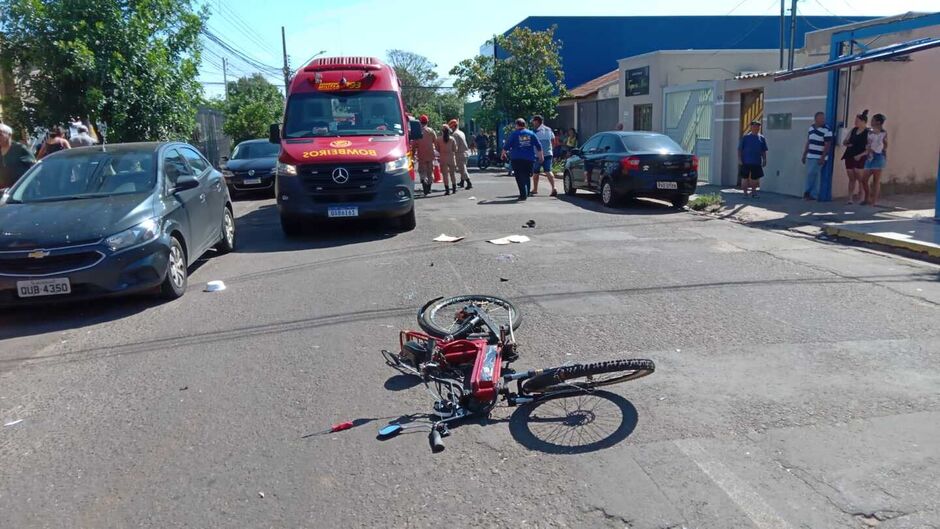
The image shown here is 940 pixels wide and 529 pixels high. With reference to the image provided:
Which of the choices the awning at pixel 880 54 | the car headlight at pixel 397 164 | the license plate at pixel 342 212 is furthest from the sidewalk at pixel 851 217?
the license plate at pixel 342 212

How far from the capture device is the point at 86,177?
26.5 feet

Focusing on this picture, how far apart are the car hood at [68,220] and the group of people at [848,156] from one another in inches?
463

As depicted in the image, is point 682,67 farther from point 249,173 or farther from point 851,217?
point 249,173

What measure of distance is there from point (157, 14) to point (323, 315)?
10.4 metres

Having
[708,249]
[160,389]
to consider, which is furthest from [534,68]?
[160,389]

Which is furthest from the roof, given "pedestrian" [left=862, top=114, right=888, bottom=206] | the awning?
"pedestrian" [left=862, top=114, right=888, bottom=206]

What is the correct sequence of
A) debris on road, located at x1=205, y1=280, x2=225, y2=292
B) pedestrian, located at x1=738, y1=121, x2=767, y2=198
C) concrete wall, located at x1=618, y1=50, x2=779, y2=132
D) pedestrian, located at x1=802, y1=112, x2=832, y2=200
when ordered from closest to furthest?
debris on road, located at x1=205, y1=280, x2=225, y2=292
pedestrian, located at x1=802, y1=112, x2=832, y2=200
pedestrian, located at x1=738, y1=121, x2=767, y2=198
concrete wall, located at x1=618, y1=50, x2=779, y2=132

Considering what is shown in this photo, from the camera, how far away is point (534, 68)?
1185 inches

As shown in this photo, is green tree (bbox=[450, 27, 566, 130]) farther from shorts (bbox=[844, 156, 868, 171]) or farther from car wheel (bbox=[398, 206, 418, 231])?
car wheel (bbox=[398, 206, 418, 231])

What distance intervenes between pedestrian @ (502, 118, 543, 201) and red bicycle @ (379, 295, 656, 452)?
10.6m

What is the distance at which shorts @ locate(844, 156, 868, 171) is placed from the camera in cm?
1308

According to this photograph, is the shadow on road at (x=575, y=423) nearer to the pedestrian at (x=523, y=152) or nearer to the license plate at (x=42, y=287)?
the license plate at (x=42, y=287)

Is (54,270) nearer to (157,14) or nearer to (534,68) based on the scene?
(157,14)


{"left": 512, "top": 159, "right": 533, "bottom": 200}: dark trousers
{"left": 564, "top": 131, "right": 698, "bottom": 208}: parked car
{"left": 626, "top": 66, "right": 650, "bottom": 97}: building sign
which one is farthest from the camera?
{"left": 626, "top": 66, "right": 650, "bottom": 97}: building sign
